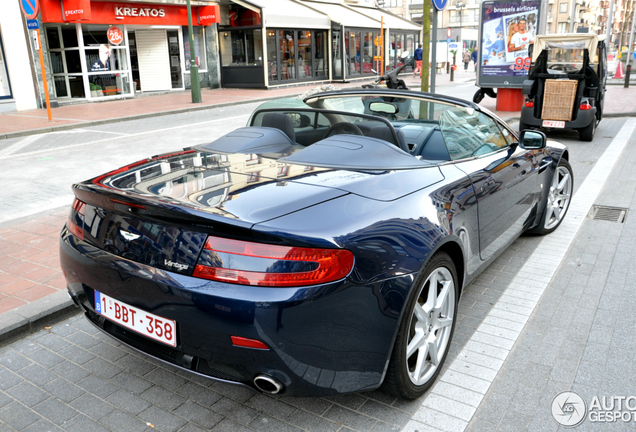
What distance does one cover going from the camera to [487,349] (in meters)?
3.07

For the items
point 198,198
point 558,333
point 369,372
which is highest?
point 198,198

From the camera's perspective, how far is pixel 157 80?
22.5 metres

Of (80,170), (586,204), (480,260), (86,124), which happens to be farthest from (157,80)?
(480,260)

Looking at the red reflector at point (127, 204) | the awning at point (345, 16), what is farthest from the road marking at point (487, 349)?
the awning at point (345, 16)

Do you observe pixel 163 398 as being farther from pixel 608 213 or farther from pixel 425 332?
pixel 608 213

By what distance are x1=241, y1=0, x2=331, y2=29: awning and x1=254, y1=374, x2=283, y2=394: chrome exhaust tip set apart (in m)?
22.7

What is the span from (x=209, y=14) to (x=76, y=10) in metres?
6.15

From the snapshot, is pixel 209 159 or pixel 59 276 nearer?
pixel 209 159

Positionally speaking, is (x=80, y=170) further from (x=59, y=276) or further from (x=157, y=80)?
(x=157, y=80)

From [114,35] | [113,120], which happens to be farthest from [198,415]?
[114,35]

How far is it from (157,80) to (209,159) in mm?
21041

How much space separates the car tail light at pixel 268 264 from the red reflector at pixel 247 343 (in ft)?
0.70

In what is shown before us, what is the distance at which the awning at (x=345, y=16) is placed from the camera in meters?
27.3

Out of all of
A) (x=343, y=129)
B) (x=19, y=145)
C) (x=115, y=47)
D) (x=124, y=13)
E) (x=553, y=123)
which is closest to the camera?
(x=343, y=129)
